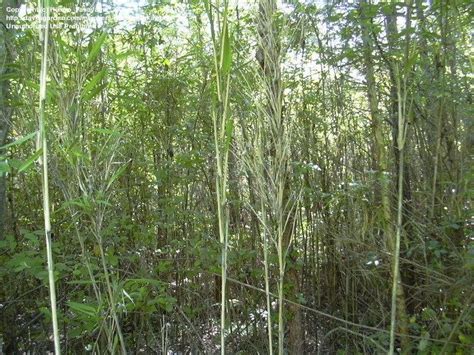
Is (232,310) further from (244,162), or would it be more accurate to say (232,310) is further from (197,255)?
(244,162)

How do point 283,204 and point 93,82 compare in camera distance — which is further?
point 283,204

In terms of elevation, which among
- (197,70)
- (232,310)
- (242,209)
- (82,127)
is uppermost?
(197,70)

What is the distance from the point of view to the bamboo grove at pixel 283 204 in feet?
10.0

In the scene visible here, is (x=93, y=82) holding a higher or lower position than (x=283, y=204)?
higher

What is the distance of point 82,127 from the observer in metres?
1.87

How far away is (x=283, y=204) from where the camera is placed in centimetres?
281

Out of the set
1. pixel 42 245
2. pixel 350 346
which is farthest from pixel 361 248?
pixel 42 245

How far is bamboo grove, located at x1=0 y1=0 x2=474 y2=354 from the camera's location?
3053 millimetres

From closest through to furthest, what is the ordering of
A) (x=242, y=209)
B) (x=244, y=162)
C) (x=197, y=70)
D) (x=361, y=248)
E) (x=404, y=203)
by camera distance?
(x=244, y=162) < (x=404, y=203) < (x=361, y=248) < (x=242, y=209) < (x=197, y=70)

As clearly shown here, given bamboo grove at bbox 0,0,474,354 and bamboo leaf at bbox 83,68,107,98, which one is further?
bamboo grove at bbox 0,0,474,354

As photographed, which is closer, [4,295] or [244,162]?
[244,162]

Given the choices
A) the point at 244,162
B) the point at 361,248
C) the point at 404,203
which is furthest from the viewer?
the point at 361,248

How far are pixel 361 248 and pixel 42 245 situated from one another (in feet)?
8.22

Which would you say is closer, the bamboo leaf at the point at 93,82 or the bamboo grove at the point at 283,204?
Result: the bamboo leaf at the point at 93,82
